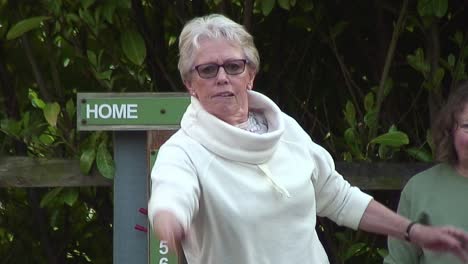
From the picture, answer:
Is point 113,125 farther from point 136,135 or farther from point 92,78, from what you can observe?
point 92,78

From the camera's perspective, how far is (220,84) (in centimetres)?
279

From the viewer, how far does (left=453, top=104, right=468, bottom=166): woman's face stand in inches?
155

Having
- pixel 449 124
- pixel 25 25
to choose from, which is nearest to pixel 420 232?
pixel 449 124

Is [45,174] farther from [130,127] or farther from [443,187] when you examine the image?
[443,187]

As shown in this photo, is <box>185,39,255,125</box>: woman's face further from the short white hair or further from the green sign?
the green sign

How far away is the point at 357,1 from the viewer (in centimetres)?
493

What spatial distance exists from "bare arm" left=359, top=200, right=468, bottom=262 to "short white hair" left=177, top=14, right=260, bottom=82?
1.81 ft

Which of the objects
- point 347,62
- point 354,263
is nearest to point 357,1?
point 347,62

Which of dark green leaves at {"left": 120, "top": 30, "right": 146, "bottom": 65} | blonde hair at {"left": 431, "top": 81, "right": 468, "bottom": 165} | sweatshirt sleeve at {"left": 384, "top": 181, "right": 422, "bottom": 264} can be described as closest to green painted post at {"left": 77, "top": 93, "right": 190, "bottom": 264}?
dark green leaves at {"left": 120, "top": 30, "right": 146, "bottom": 65}

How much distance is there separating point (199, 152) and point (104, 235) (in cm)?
232

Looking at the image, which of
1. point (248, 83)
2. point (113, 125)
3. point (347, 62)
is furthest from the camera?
point (347, 62)

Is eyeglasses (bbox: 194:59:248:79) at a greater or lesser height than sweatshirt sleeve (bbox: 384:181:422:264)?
greater

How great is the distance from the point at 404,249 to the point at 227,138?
4.78 ft

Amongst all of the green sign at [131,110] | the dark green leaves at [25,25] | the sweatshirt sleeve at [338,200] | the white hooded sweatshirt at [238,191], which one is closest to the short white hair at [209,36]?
the white hooded sweatshirt at [238,191]
